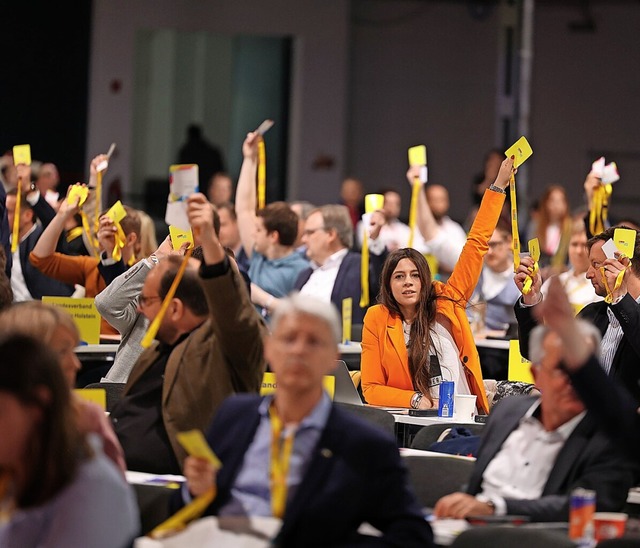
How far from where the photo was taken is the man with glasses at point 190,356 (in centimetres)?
397

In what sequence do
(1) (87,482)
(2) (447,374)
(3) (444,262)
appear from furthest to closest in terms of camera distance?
(3) (444,262) → (2) (447,374) → (1) (87,482)

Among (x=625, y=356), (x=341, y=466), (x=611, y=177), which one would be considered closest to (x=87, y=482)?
(x=341, y=466)

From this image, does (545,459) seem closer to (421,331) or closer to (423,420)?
(423,420)

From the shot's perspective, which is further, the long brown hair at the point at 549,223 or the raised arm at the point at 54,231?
the long brown hair at the point at 549,223

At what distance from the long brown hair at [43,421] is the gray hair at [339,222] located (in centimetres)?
565

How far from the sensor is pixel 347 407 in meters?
5.00

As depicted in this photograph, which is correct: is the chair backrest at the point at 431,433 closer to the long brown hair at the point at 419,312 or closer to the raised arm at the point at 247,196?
the long brown hair at the point at 419,312

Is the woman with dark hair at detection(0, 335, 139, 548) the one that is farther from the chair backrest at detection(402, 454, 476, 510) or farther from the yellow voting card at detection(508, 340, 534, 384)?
the yellow voting card at detection(508, 340, 534, 384)

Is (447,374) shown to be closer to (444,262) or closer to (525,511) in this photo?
(525,511)

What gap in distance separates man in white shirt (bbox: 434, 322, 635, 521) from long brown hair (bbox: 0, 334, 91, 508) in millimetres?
1185

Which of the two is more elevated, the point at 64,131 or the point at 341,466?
the point at 64,131

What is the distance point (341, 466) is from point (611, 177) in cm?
528

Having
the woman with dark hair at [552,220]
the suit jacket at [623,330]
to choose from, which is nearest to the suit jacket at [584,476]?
the suit jacket at [623,330]

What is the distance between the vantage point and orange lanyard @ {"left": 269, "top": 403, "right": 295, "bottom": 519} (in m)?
3.40
